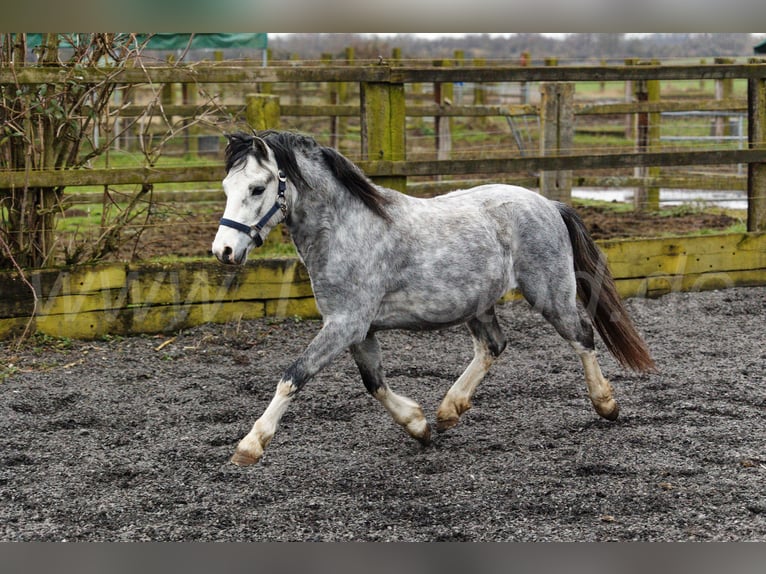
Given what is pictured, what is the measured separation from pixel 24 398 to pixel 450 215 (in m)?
2.50

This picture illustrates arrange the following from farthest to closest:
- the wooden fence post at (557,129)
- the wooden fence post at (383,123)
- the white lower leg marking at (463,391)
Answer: the wooden fence post at (557,129)
the wooden fence post at (383,123)
the white lower leg marking at (463,391)

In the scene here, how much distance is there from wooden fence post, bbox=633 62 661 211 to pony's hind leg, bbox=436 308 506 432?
5716 mm

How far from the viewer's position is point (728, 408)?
4.66 metres

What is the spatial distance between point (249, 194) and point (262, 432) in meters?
0.96

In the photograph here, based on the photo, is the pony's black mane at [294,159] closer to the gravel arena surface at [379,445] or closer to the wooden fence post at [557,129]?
the gravel arena surface at [379,445]

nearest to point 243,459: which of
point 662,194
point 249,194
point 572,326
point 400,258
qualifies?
point 249,194

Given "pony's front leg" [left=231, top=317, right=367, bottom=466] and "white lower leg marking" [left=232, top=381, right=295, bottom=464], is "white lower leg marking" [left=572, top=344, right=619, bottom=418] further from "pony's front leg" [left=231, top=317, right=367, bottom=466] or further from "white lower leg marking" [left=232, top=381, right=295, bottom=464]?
"white lower leg marking" [left=232, top=381, right=295, bottom=464]

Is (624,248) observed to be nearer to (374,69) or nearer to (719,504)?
(374,69)

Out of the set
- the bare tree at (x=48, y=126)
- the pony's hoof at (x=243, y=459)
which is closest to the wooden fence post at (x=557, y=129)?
the bare tree at (x=48, y=126)

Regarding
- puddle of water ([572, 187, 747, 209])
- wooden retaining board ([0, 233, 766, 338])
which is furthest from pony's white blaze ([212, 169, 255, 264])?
puddle of water ([572, 187, 747, 209])

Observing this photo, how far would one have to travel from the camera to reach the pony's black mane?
3764 mm

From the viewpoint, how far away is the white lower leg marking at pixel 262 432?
143 inches

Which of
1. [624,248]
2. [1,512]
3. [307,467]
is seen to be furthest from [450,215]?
[624,248]

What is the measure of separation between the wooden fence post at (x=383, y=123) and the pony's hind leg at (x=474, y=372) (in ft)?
6.80
